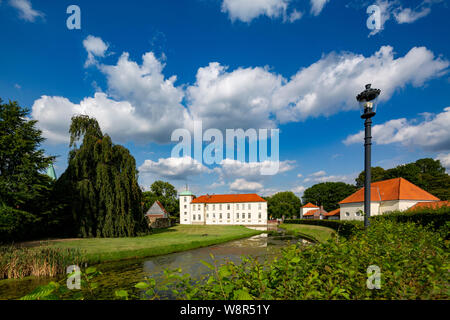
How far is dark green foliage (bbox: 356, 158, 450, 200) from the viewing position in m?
46.1

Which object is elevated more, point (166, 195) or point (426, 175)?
point (426, 175)

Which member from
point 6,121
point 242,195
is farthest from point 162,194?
point 6,121

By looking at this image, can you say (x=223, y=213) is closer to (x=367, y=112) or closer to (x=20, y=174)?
(x=20, y=174)

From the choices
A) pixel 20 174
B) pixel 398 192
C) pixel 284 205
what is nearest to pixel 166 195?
pixel 284 205

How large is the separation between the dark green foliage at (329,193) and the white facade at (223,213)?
34.3 metres

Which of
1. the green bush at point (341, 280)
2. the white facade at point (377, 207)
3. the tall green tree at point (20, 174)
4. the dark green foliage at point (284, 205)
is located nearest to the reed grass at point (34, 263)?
the tall green tree at point (20, 174)

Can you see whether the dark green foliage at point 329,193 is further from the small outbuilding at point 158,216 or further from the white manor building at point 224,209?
the small outbuilding at point 158,216

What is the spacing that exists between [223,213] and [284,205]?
95.2 ft

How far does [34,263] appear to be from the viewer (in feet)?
33.8

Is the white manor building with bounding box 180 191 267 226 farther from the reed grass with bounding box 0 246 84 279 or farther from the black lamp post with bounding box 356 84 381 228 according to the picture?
the black lamp post with bounding box 356 84 381 228

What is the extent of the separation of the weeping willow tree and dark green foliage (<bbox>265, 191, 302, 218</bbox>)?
6095cm

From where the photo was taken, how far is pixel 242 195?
6138 cm

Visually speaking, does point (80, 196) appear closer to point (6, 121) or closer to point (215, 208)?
point (6, 121)

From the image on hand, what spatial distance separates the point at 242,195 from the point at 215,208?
28.4 feet
